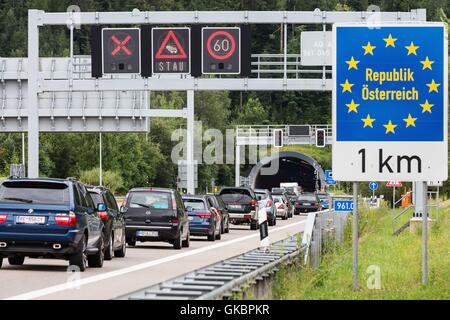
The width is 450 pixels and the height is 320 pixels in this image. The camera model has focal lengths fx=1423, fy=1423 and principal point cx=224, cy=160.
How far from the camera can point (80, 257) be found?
24672 millimetres

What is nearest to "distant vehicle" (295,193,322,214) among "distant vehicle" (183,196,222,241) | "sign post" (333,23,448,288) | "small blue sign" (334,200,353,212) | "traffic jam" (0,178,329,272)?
"distant vehicle" (183,196,222,241)

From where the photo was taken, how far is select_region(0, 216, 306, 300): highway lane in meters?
19.5

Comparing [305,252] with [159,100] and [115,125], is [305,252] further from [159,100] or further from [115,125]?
[159,100]

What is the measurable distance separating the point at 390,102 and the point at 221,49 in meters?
30.1

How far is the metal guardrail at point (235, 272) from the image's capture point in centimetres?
1366

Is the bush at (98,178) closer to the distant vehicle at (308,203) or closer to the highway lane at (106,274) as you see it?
the distant vehicle at (308,203)

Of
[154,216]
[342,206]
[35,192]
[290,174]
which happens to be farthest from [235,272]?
[290,174]

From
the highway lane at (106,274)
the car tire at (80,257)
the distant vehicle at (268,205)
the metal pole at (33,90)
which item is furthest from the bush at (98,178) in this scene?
the car tire at (80,257)

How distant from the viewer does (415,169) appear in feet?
61.4

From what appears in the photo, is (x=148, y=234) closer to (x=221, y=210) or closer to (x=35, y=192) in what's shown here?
(x=221, y=210)

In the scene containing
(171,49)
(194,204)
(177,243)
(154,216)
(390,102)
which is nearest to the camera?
(390,102)

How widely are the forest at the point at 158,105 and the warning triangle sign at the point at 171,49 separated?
62864 mm

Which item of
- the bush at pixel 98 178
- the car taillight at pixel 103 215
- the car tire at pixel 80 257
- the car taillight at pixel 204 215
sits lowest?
the bush at pixel 98 178

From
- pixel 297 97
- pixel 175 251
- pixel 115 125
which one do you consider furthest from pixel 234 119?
pixel 175 251
